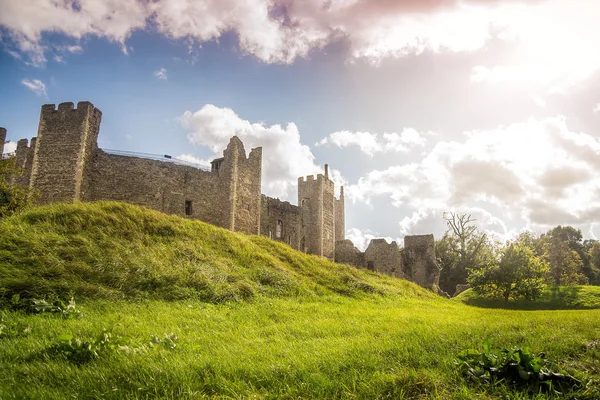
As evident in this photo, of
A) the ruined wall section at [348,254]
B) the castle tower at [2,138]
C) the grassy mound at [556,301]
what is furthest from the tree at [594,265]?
the castle tower at [2,138]

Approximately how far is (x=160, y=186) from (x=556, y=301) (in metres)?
27.1

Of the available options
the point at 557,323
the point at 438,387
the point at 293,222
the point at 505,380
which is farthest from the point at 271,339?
the point at 293,222

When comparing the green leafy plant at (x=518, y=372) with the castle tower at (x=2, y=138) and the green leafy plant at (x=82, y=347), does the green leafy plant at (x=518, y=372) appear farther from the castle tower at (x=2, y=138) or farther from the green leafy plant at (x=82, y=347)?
the castle tower at (x=2, y=138)

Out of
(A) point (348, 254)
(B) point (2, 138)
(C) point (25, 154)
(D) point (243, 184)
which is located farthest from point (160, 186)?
(A) point (348, 254)

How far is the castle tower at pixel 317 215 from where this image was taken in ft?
120

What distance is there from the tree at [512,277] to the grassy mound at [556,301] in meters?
0.51

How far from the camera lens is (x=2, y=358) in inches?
220

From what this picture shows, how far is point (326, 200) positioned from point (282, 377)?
34.4m

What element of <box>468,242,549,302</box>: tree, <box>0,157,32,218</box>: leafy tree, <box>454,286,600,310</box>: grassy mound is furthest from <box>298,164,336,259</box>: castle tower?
<box>0,157,32,218</box>: leafy tree

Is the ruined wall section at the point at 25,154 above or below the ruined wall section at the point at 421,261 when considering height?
above

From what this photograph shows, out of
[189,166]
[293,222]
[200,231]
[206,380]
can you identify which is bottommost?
[206,380]

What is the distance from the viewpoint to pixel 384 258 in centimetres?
3528

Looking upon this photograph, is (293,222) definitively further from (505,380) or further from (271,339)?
(505,380)

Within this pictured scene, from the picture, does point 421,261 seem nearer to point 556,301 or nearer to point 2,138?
point 556,301
